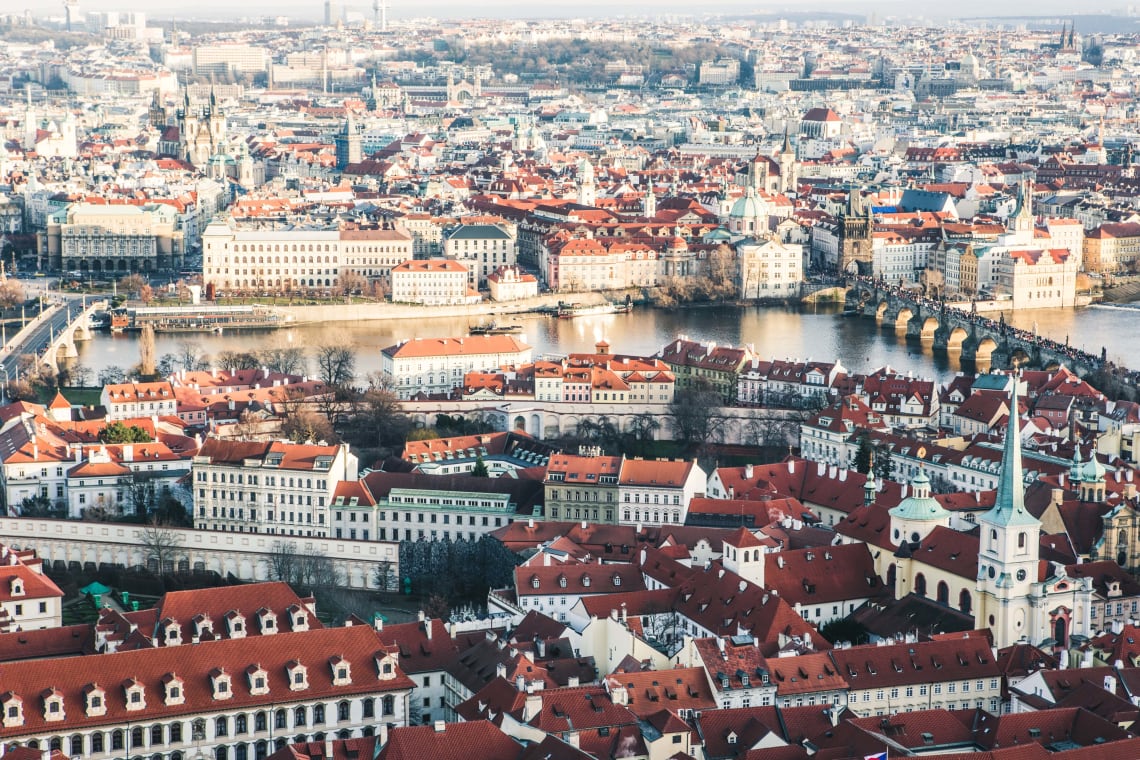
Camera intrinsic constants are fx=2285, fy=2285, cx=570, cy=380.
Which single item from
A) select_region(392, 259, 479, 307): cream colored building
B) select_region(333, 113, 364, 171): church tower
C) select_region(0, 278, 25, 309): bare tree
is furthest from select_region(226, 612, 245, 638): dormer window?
select_region(333, 113, 364, 171): church tower

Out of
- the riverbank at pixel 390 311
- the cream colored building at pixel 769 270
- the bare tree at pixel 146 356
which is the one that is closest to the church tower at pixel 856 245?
the cream colored building at pixel 769 270

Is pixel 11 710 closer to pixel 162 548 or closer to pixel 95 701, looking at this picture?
pixel 95 701

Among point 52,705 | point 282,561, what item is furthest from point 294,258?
point 52,705

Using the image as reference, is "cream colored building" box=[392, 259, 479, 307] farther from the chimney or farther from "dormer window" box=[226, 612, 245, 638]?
the chimney

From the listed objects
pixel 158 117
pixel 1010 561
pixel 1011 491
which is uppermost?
pixel 158 117

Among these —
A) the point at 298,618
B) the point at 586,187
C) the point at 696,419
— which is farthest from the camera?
the point at 586,187
